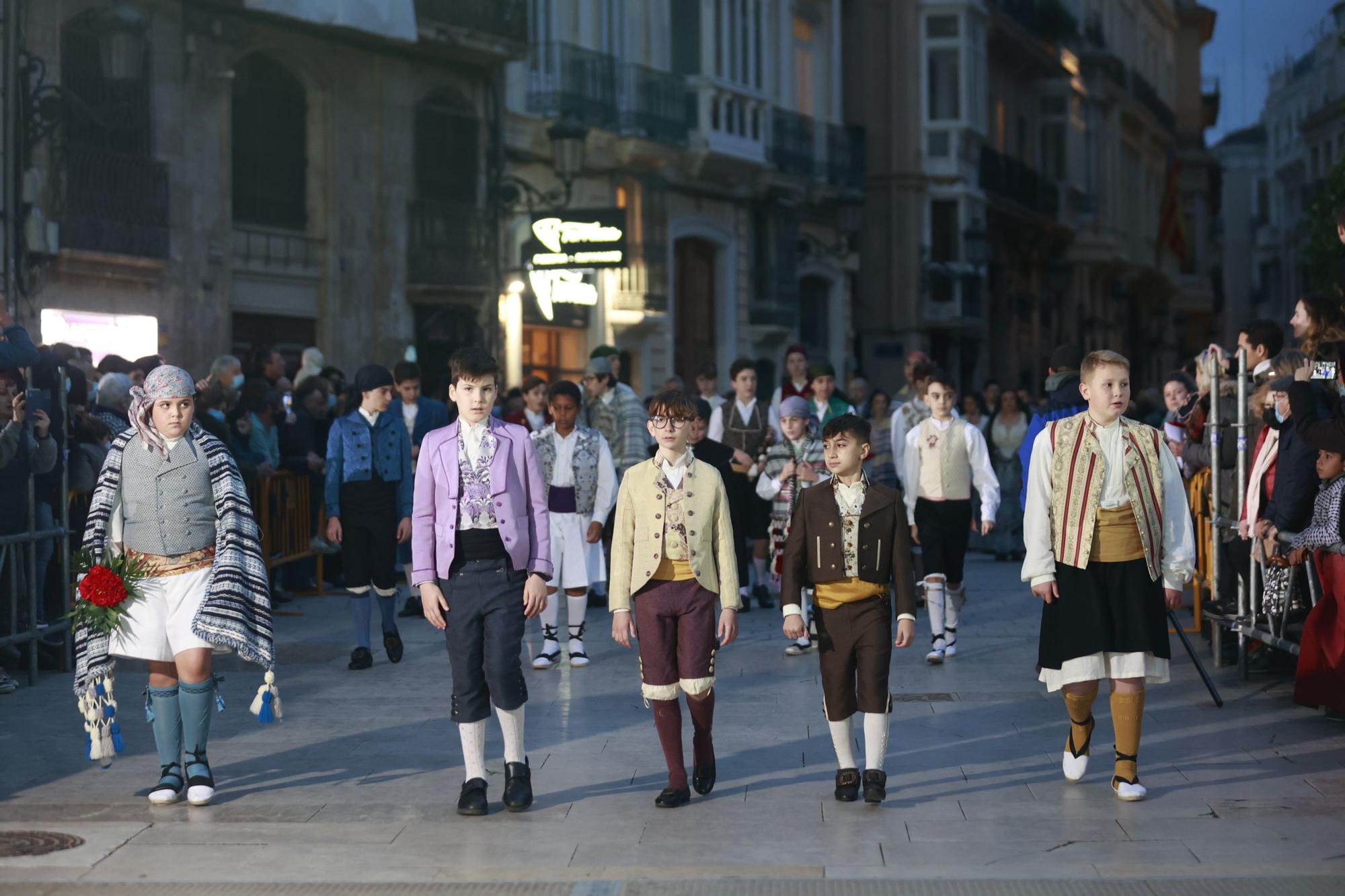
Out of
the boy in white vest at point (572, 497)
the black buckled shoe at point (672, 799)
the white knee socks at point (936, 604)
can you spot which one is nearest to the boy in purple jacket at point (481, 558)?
the black buckled shoe at point (672, 799)

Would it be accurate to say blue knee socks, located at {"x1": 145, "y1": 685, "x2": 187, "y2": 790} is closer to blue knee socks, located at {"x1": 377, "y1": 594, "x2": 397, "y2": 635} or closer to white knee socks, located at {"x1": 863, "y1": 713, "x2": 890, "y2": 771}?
white knee socks, located at {"x1": 863, "y1": 713, "x2": 890, "y2": 771}

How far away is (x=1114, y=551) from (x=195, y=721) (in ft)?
12.5

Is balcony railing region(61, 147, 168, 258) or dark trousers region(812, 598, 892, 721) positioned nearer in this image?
dark trousers region(812, 598, 892, 721)

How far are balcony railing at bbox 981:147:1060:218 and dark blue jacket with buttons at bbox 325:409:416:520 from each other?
101 feet

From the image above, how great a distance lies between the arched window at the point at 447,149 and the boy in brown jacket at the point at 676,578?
17.1 meters

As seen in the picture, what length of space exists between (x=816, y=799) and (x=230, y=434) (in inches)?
322

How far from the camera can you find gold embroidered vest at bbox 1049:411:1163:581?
7.63 meters

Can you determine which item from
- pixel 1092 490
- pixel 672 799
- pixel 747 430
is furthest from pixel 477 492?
pixel 747 430

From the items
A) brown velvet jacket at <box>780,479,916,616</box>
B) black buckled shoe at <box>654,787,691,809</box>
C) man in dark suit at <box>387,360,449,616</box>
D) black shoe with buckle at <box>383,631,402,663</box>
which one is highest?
man in dark suit at <box>387,360,449,616</box>

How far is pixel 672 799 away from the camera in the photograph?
7512 mm

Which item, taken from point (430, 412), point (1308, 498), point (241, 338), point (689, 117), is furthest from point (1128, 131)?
point (1308, 498)

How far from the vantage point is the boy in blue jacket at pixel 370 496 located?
468 inches

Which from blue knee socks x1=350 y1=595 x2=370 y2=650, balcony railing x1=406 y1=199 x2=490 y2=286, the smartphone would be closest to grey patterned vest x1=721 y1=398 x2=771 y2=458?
blue knee socks x1=350 y1=595 x2=370 y2=650

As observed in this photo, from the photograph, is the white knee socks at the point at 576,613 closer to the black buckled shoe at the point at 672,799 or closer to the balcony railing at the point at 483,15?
the black buckled shoe at the point at 672,799
